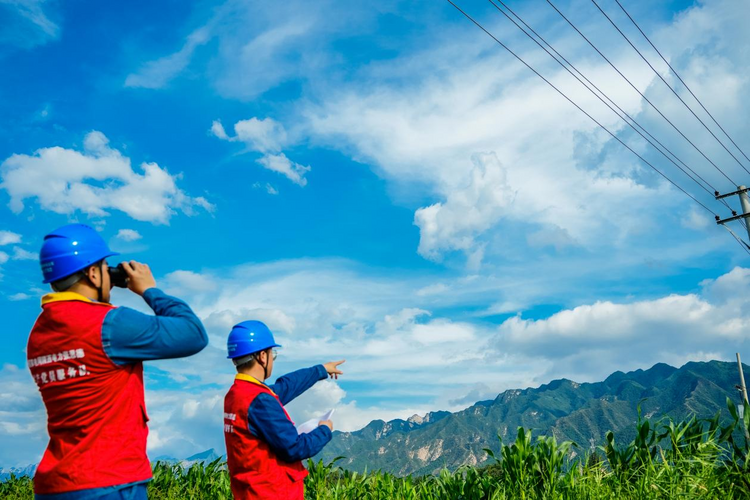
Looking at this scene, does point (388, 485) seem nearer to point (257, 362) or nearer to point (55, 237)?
point (257, 362)

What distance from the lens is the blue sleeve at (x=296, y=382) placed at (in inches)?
181

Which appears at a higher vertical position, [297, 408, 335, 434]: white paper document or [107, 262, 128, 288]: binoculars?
[107, 262, 128, 288]: binoculars

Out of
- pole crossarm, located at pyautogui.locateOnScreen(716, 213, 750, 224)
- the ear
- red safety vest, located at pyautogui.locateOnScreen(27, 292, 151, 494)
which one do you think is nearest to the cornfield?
red safety vest, located at pyautogui.locateOnScreen(27, 292, 151, 494)

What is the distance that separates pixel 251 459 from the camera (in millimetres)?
3691

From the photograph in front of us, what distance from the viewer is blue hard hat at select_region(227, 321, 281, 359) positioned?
159 inches

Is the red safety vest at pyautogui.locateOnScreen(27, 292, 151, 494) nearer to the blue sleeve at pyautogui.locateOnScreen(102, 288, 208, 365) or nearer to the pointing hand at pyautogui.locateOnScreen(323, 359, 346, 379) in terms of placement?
the blue sleeve at pyautogui.locateOnScreen(102, 288, 208, 365)

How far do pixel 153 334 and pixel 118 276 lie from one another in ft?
1.54

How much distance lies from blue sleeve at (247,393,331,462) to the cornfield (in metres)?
2.47

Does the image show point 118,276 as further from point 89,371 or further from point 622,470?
point 622,470

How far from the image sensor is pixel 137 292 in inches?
119

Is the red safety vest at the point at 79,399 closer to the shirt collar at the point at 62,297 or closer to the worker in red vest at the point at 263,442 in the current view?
the shirt collar at the point at 62,297

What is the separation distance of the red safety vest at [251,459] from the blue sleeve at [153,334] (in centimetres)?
91

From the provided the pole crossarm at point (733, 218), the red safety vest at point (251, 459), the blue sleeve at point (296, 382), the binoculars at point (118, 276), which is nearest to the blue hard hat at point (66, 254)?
the binoculars at point (118, 276)

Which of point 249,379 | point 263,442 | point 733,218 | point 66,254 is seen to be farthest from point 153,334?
point 733,218
